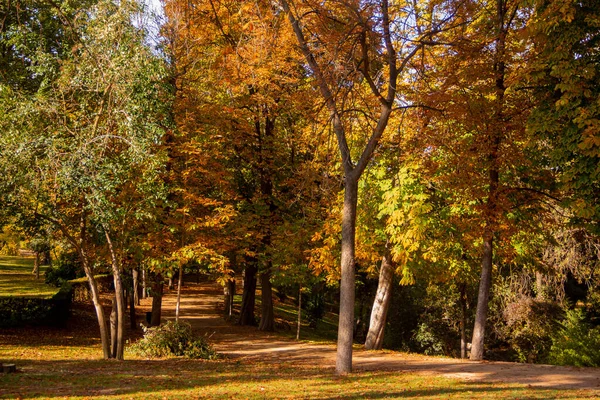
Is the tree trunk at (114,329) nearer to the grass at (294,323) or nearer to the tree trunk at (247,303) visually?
the tree trunk at (247,303)

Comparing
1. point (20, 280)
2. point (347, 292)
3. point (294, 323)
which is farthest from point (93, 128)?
point (20, 280)

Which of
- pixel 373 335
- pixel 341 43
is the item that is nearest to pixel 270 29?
pixel 341 43

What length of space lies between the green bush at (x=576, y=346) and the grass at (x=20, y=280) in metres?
20.1

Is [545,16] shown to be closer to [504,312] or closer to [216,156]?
[216,156]

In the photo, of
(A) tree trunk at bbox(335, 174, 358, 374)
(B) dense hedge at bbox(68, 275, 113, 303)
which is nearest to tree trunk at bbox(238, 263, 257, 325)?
(B) dense hedge at bbox(68, 275, 113, 303)

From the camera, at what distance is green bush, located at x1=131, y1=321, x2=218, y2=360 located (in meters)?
16.1

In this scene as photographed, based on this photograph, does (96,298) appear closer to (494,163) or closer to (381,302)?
(381,302)

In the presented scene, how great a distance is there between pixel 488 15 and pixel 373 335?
1120 cm

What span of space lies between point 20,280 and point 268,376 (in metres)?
26.8

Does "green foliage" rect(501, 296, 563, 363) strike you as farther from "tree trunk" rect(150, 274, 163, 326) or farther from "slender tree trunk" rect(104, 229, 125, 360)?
"slender tree trunk" rect(104, 229, 125, 360)

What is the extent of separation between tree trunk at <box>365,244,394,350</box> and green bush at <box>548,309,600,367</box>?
243 inches

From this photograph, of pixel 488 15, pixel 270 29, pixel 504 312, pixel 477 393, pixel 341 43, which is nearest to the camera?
pixel 477 393

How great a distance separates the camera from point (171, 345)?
16250 mm

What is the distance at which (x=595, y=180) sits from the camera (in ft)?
35.8
